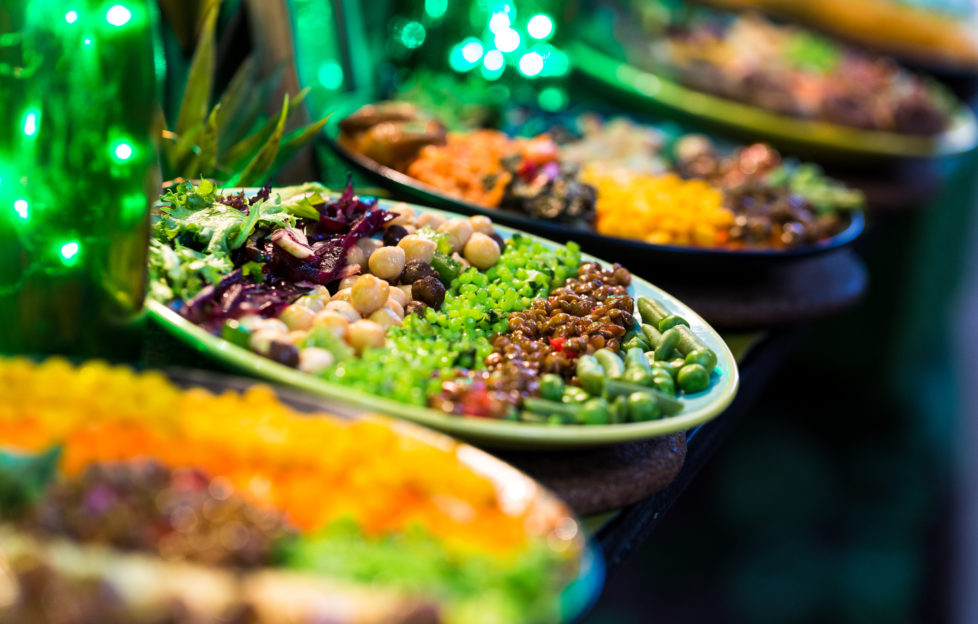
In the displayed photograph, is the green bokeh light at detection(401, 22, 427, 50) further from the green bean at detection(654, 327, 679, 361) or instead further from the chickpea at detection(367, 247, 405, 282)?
the green bean at detection(654, 327, 679, 361)

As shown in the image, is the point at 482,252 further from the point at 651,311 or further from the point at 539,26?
the point at 539,26

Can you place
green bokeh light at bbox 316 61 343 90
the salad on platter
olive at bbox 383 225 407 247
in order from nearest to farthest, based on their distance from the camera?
the salad on platter < olive at bbox 383 225 407 247 < green bokeh light at bbox 316 61 343 90

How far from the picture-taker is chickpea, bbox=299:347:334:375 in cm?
130

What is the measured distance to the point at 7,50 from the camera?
1275mm

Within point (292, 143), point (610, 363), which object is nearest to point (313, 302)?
point (610, 363)

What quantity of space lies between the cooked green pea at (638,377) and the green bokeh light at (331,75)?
69.5 inches

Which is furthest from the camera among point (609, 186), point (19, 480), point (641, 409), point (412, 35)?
point (412, 35)

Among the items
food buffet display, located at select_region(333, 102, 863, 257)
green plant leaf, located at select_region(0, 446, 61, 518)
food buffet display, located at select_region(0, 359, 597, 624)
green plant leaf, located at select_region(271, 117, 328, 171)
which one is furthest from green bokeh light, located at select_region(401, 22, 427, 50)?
green plant leaf, located at select_region(0, 446, 61, 518)

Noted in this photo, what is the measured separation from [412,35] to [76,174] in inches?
90.9

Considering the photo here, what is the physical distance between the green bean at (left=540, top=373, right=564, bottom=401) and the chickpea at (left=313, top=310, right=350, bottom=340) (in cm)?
30

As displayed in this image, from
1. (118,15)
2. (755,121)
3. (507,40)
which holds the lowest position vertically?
(755,121)

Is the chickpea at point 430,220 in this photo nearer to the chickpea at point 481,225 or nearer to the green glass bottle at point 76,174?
the chickpea at point 481,225

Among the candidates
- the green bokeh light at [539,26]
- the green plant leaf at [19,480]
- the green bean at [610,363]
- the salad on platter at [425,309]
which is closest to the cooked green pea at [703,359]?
the salad on platter at [425,309]

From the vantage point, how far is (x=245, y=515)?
3.13 ft
